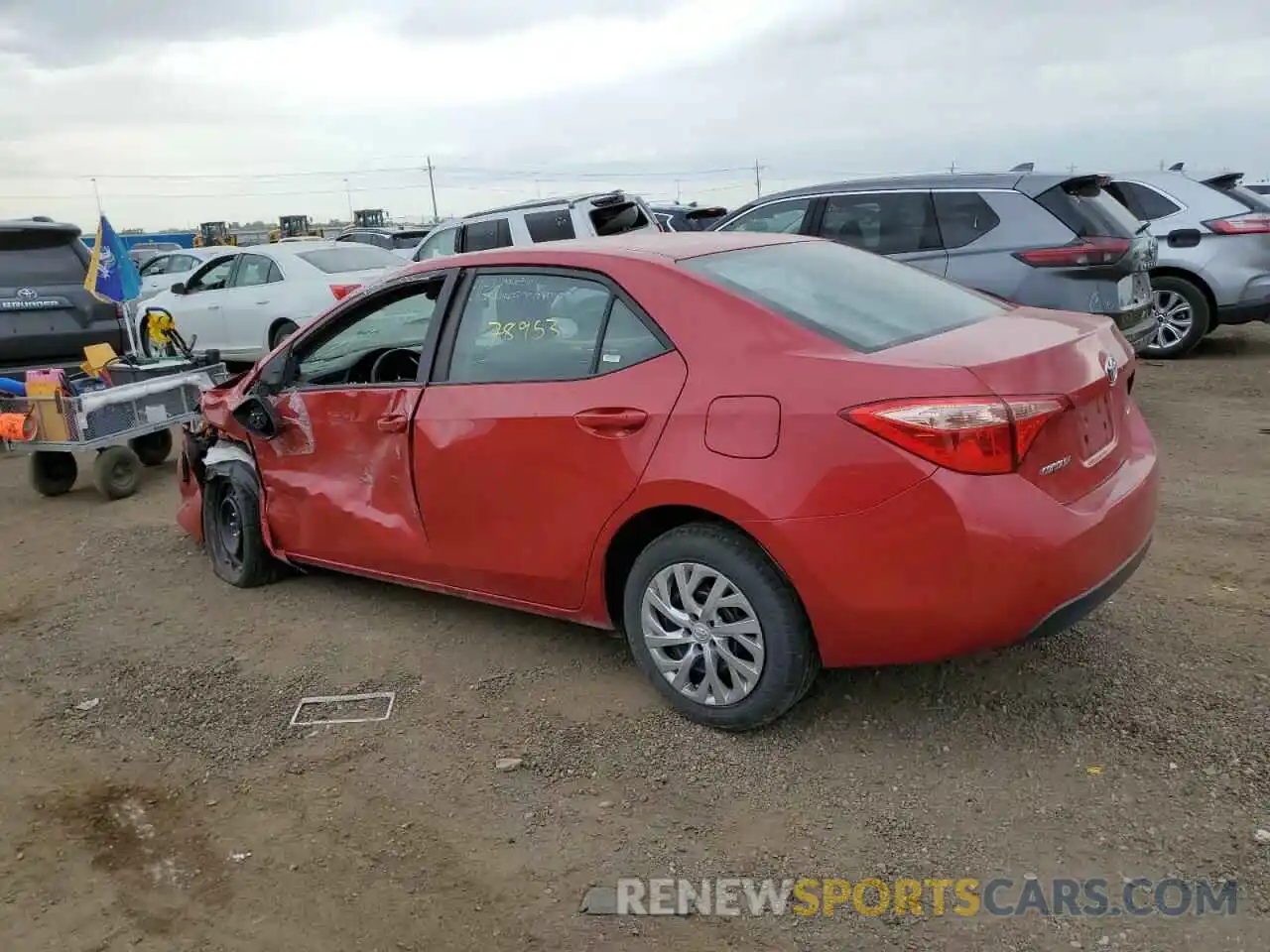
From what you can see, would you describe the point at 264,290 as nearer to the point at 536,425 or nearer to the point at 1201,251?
the point at 536,425

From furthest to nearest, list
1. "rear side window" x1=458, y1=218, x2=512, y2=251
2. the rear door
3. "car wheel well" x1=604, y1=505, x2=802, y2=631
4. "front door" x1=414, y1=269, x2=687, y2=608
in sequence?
"rear side window" x1=458, y1=218, x2=512, y2=251 < the rear door < "front door" x1=414, y1=269, x2=687, y2=608 < "car wheel well" x1=604, y1=505, x2=802, y2=631

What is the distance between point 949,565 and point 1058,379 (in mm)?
664

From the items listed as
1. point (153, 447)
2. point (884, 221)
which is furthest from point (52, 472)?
point (884, 221)

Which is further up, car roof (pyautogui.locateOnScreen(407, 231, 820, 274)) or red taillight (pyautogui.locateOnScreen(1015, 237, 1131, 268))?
car roof (pyautogui.locateOnScreen(407, 231, 820, 274))

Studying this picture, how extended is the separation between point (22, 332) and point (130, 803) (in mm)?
6861

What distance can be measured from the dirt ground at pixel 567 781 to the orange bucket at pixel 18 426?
2688 millimetres

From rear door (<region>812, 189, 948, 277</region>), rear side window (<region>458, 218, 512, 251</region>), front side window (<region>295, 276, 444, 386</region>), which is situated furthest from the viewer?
rear side window (<region>458, 218, 512, 251</region>)

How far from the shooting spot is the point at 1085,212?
7230 millimetres

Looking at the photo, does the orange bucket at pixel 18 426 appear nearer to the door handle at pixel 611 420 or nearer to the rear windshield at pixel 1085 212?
the door handle at pixel 611 420

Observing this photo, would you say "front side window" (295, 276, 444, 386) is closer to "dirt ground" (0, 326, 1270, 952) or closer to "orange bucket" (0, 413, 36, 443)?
"dirt ground" (0, 326, 1270, 952)

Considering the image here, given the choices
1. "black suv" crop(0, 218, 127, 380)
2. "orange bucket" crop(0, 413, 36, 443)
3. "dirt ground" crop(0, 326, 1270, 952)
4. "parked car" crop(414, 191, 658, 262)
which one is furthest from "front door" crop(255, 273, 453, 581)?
"parked car" crop(414, 191, 658, 262)

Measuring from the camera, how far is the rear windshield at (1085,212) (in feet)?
23.4

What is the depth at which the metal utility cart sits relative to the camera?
6.85 meters

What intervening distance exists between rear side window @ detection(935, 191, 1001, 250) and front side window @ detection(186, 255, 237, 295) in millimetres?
8205
